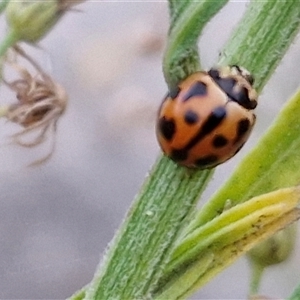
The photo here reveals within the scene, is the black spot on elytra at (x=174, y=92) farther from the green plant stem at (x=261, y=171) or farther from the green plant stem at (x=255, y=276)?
the green plant stem at (x=255, y=276)

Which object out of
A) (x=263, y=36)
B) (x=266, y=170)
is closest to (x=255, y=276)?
(x=266, y=170)

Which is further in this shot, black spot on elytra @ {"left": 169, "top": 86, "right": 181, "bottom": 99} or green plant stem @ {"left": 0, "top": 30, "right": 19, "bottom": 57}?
green plant stem @ {"left": 0, "top": 30, "right": 19, "bottom": 57}

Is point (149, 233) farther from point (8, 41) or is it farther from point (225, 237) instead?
point (8, 41)

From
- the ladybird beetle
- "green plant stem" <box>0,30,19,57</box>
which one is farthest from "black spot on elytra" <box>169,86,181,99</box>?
"green plant stem" <box>0,30,19,57</box>

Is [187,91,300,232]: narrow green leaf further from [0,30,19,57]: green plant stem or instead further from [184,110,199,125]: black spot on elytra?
[0,30,19,57]: green plant stem

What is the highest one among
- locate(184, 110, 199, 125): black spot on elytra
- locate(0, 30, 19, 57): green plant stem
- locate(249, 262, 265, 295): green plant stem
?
locate(0, 30, 19, 57): green plant stem

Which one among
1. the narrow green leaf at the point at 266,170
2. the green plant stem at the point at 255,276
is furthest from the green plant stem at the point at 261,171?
the green plant stem at the point at 255,276
